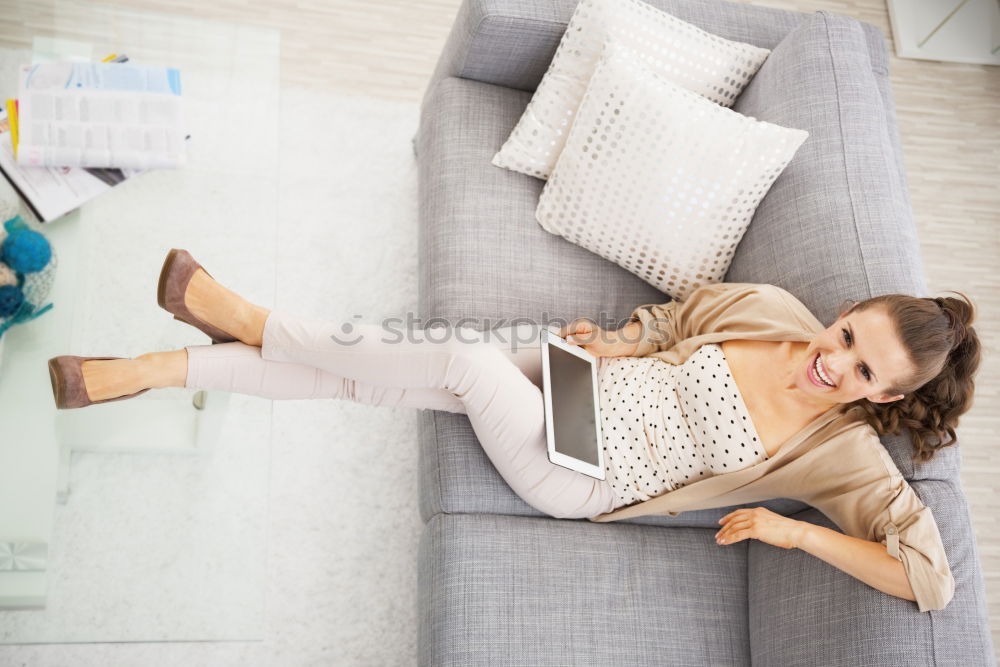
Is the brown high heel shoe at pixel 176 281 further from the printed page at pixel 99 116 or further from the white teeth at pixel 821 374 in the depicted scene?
the white teeth at pixel 821 374

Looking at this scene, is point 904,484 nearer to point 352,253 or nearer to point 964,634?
point 964,634

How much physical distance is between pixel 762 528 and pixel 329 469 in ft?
3.33

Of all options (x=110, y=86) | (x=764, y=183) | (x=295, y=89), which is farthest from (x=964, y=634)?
(x=295, y=89)

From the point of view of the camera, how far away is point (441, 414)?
64.9 inches

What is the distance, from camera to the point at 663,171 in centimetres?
168

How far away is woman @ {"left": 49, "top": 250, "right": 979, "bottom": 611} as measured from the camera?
1358 mm

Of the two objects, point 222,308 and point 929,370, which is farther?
point 222,308

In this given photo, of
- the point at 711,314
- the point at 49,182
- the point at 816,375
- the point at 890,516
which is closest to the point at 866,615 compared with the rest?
the point at 890,516

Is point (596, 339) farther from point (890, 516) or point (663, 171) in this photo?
point (890, 516)

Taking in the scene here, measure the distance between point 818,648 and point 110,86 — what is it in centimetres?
182

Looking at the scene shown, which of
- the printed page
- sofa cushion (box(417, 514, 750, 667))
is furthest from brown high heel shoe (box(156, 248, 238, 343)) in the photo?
sofa cushion (box(417, 514, 750, 667))

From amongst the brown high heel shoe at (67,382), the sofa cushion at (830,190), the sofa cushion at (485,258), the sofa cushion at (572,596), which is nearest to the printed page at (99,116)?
the brown high heel shoe at (67,382)

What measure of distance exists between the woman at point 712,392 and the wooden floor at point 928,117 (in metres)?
0.99

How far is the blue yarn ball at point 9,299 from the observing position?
4.63ft
